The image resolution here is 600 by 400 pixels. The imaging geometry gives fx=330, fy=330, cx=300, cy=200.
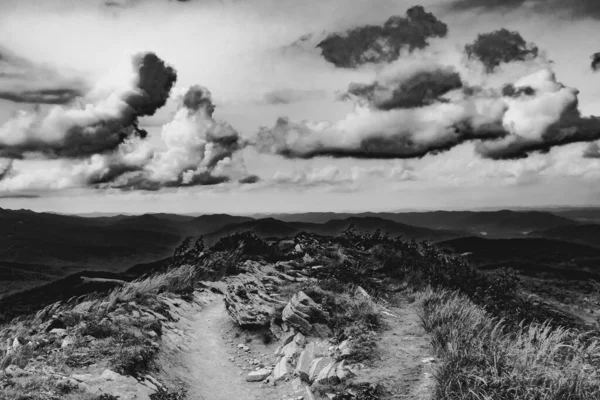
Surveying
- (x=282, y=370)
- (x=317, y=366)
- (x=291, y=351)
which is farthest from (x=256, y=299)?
(x=317, y=366)

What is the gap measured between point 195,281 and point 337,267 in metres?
9.27

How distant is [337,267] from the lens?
19531mm

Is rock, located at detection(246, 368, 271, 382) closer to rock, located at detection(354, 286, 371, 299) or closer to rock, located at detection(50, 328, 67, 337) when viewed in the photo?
rock, located at detection(354, 286, 371, 299)

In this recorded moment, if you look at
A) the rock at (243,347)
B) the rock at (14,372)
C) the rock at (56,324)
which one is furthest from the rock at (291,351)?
the rock at (56,324)

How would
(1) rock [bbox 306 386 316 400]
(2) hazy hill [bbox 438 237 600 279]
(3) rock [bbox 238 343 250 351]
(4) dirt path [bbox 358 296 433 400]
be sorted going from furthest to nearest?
1. (2) hazy hill [bbox 438 237 600 279]
2. (3) rock [bbox 238 343 250 351]
3. (1) rock [bbox 306 386 316 400]
4. (4) dirt path [bbox 358 296 433 400]

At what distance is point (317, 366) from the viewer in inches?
376

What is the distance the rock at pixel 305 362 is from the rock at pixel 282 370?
286mm

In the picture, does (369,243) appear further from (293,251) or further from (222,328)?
(222,328)

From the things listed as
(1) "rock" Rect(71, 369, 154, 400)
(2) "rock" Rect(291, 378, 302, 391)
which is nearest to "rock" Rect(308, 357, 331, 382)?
(2) "rock" Rect(291, 378, 302, 391)

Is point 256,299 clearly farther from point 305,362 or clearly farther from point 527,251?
point 527,251

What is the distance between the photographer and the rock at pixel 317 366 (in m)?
9.23

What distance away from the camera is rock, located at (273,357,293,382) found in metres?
9.86

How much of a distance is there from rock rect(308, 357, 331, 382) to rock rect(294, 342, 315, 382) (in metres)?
0.13

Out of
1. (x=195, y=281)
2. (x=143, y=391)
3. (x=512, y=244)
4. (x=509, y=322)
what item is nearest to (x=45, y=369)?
(x=143, y=391)
